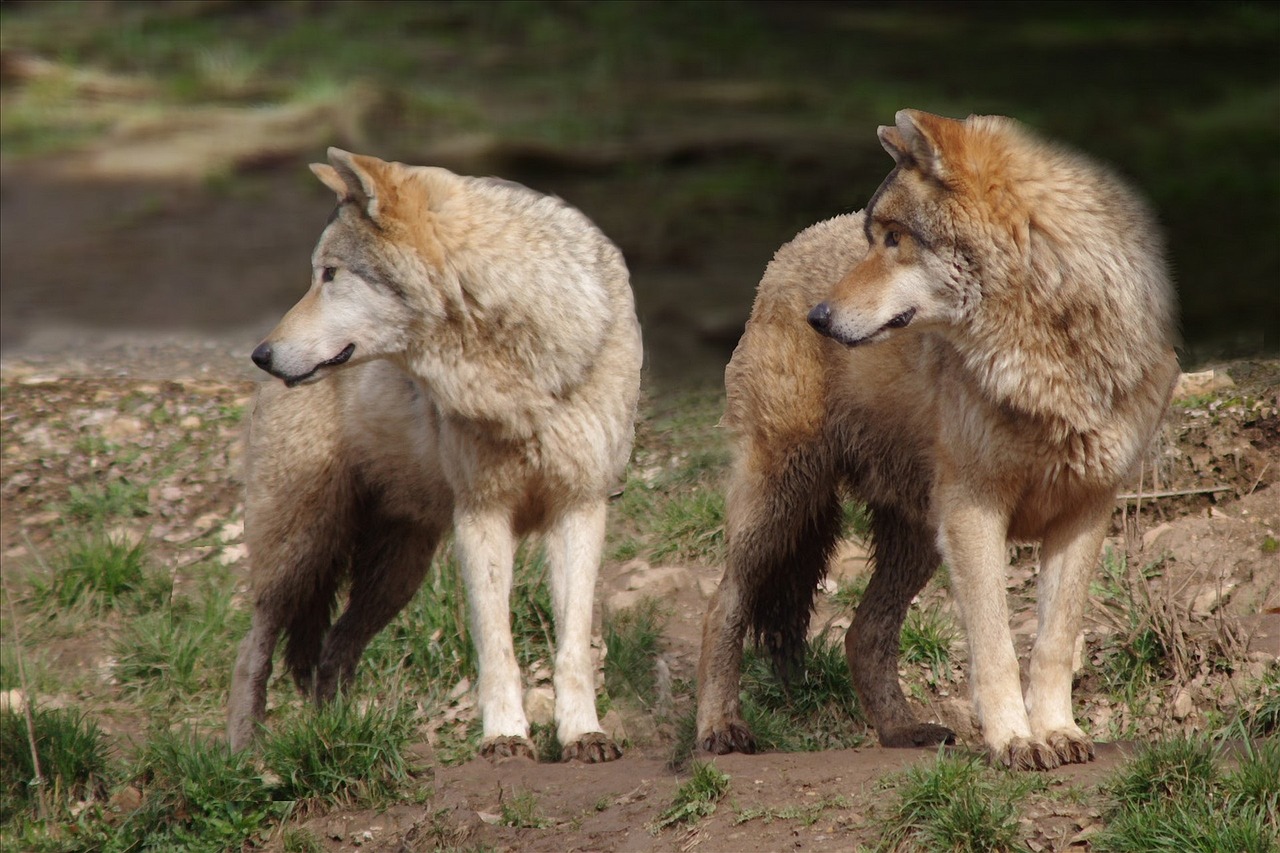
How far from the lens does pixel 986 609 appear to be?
4098 millimetres

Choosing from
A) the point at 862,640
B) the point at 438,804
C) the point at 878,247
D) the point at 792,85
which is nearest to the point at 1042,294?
the point at 878,247

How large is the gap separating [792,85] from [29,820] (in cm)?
419

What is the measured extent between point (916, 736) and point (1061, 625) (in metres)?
0.96

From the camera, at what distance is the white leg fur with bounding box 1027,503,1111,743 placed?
4.01 m

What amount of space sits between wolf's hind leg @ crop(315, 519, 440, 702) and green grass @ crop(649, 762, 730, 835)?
6.54 feet

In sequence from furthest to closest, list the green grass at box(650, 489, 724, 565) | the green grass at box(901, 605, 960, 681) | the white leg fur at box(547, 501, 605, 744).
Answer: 1. the green grass at box(650, 489, 724, 565)
2. the green grass at box(901, 605, 960, 681)
3. the white leg fur at box(547, 501, 605, 744)

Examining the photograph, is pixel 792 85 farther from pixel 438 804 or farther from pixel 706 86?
pixel 438 804

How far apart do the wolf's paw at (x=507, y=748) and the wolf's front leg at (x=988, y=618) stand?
1.48 meters

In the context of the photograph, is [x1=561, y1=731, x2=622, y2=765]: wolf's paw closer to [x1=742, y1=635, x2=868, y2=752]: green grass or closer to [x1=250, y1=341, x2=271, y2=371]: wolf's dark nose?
[x1=742, y1=635, x2=868, y2=752]: green grass

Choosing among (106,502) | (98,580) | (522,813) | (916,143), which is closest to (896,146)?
(916,143)

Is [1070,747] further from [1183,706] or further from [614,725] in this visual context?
[614,725]

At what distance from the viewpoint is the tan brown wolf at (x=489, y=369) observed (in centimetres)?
463

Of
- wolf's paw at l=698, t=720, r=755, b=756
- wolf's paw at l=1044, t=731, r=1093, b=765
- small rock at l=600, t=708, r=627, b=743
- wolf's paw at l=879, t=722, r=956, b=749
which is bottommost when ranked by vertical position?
small rock at l=600, t=708, r=627, b=743

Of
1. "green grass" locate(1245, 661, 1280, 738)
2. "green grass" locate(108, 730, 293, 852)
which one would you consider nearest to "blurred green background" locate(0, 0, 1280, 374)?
"green grass" locate(1245, 661, 1280, 738)
